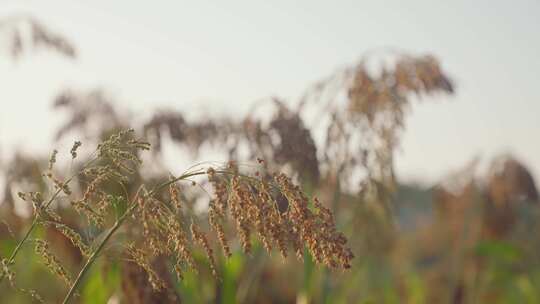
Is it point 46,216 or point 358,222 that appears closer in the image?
point 46,216

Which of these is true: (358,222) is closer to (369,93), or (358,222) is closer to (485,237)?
(369,93)

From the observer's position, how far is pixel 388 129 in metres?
5.12

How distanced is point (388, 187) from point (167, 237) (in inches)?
105

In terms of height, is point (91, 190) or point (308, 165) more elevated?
point (308, 165)

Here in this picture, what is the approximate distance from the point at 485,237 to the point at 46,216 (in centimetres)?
827

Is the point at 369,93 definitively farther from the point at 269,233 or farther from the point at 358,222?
the point at 269,233

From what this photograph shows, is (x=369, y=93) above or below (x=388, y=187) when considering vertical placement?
above

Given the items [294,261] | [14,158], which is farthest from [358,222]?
[294,261]

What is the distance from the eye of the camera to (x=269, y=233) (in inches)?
90.3

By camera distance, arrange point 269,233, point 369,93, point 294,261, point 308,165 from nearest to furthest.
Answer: point 269,233 → point 308,165 → point 369,93 → point 294,261

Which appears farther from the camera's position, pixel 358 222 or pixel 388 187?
pixel 358 222

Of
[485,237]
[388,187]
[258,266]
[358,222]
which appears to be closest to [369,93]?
[388,187]

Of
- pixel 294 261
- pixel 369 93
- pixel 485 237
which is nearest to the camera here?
pixel 369 93

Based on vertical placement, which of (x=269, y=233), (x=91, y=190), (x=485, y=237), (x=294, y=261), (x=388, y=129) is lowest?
(x=269, y=233)
